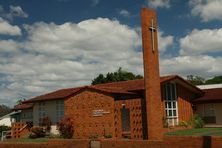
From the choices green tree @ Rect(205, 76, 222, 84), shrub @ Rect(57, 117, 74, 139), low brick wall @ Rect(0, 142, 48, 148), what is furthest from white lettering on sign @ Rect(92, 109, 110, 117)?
green tree @ Rect(205, 76, 222, 84)

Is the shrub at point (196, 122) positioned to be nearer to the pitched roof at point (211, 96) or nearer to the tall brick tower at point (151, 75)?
the pitched roof at point (211, 96)

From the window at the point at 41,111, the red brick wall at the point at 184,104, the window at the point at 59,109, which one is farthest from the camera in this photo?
the window at the point at 41,111

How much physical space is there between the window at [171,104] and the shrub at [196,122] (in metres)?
1.69

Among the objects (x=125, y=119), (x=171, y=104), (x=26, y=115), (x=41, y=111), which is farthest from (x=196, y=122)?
(x=26, y=115)

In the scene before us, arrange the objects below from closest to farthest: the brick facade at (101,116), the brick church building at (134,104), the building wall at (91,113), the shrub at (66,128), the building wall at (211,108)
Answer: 1. the brick church building at (134,104)
2. the brick facade at (101,116)
3. the building wall at (91,113)
4. the shrub at (66,128)
5. the building wall at (211,108)

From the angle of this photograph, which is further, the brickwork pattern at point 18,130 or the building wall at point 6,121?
the building wall at point 6,121

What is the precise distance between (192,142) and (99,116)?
11640mm

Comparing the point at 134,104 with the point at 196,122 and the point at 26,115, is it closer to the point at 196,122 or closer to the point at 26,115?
the point at 196,122

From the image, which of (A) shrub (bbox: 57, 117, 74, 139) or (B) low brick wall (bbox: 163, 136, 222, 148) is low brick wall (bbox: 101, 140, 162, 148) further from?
(A) shrub (bbox: 57, 117, 74, 139)

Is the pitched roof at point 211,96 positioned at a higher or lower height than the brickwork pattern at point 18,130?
higher

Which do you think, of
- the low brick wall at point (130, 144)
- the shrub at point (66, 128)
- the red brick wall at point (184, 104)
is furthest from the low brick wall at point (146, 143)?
the red brick wall at point (184, 104)

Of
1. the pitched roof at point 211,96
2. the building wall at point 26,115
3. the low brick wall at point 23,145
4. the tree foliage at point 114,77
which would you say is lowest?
the low brick wall at point 23,145

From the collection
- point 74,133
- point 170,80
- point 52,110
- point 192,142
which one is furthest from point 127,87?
point 192,142

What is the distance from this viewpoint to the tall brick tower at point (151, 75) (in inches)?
794
